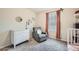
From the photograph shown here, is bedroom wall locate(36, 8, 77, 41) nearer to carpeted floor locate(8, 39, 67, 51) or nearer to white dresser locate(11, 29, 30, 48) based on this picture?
carpeted floor locate(8, 39, 67, 51)

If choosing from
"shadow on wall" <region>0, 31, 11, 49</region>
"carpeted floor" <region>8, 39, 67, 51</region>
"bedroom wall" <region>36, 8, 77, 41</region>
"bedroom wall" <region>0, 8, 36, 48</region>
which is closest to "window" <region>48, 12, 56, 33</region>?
"bedroom wall" <region>36, 8, 77, 41</region>

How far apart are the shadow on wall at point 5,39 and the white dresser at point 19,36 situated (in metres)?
0.08

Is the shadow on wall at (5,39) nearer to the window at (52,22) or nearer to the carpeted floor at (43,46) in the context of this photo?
the carpeted floor at (43,46)

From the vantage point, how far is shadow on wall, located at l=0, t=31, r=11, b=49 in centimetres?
208

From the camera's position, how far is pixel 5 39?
2.12 m

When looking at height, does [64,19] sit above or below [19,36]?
above

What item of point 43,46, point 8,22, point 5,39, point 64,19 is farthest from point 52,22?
point 5,39

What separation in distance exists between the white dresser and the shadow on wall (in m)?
0.08

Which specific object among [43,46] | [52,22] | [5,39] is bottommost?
[43,46]

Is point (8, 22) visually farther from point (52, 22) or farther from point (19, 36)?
point (52, 22)

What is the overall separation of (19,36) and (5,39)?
13.3 inches
